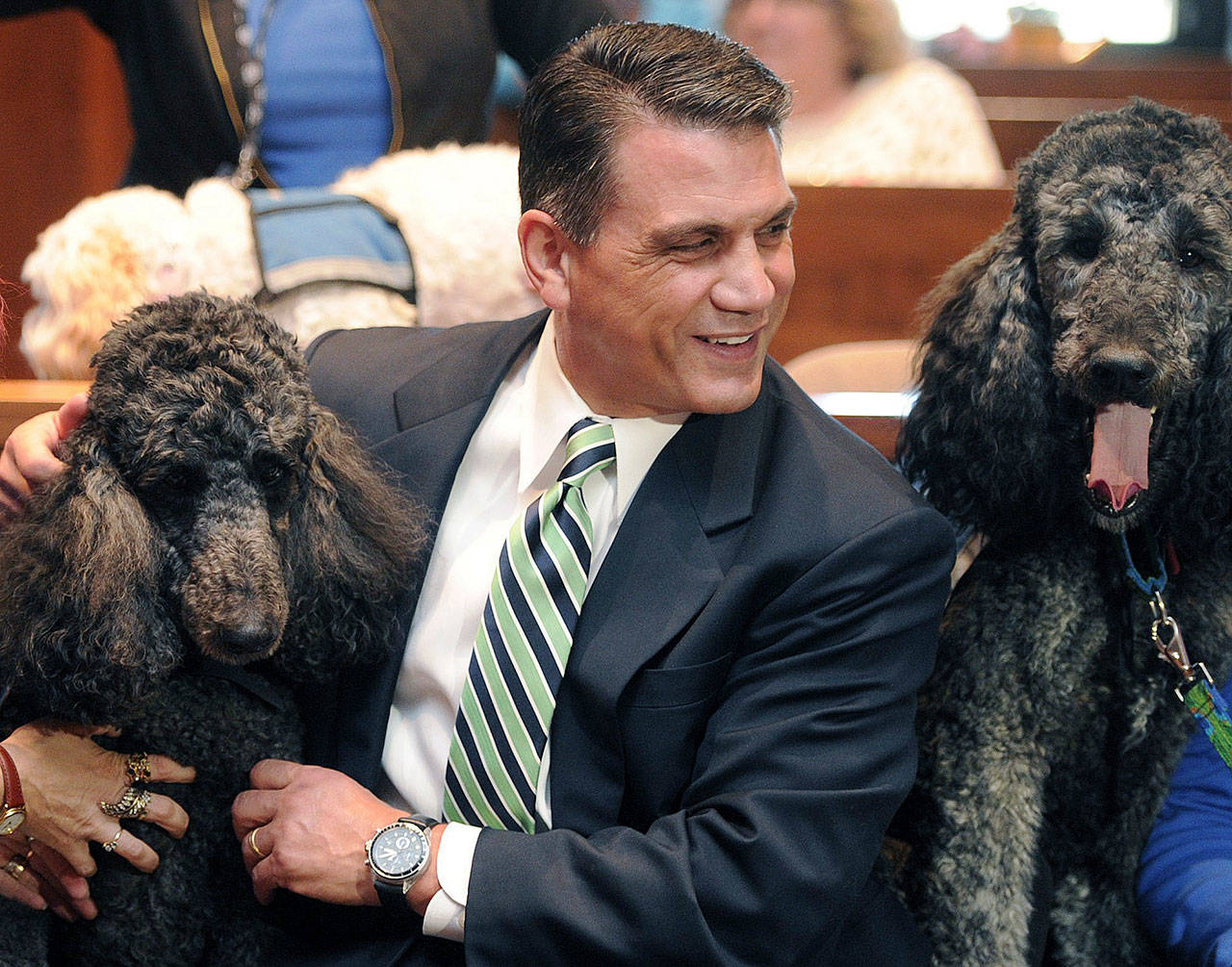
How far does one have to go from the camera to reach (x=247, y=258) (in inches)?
70.3

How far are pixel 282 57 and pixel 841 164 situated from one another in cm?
126

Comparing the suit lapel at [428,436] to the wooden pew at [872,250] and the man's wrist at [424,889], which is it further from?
the wooden pew at [872,250]

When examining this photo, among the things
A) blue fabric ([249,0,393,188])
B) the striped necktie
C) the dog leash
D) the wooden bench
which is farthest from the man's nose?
the wooden bench

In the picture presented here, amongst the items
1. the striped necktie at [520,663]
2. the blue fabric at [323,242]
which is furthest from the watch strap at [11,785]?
the blue fabric at [323,242]

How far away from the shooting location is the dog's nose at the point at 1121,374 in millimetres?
1246

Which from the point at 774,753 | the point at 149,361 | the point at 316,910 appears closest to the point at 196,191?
the point at 149,361

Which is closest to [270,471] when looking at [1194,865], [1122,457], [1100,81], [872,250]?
[1122,457]

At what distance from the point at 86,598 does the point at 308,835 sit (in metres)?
0.32

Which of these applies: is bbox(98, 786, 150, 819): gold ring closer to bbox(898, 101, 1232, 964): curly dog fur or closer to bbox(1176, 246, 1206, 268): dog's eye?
bbox(898, 101, 1232, 964): curly dog fur

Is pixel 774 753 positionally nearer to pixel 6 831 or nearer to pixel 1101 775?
pixel 1101 775

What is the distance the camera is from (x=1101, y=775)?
146 centimetres

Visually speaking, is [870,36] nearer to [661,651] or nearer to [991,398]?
[991,398]

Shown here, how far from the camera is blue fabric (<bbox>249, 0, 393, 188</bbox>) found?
209 cm

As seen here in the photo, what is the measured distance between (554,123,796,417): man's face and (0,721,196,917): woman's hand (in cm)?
65
